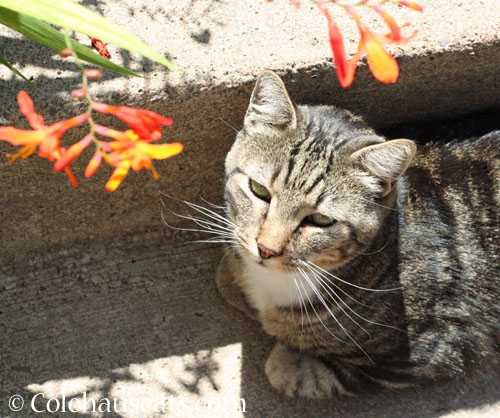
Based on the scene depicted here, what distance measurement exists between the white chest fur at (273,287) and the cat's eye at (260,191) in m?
0.22

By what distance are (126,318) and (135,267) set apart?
228 mm

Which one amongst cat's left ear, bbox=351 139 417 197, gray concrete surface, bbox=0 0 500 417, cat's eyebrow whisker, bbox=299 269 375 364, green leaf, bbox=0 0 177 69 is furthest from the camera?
gray concrete surface, bbox=0 0 500 417

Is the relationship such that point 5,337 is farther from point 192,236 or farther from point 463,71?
point 463,71

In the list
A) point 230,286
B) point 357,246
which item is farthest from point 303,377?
point 357,246

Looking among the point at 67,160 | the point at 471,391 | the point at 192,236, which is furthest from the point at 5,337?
the point at 471,391

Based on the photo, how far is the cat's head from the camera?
1615mm

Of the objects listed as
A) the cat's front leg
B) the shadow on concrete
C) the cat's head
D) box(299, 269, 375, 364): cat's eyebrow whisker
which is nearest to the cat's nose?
the cat's head

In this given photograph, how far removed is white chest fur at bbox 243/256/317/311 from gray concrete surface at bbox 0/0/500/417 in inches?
9.2

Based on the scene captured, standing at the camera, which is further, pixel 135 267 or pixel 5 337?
pixel 135 267

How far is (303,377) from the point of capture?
6.67 ft

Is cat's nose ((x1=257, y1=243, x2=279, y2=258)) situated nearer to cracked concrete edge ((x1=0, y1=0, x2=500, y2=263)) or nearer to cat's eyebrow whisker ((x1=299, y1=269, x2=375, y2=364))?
cat's eyebrow whisker ((x1=299, y1=269, x2=375, y2=364))

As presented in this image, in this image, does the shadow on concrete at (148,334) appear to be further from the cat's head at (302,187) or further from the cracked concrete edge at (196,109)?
the cat's head at (302,187)

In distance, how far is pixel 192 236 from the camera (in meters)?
2.42

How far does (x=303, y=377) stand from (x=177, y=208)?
88 cm
